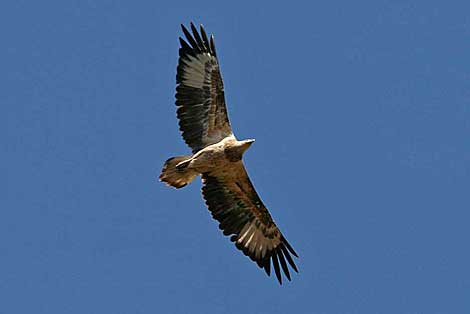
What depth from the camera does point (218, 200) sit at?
17891mm

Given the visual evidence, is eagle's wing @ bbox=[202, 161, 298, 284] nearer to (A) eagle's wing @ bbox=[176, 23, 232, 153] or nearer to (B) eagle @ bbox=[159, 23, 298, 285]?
(B) eagle @ bbox=[159, 23, 298, 285]

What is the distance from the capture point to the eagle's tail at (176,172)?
56.1ft

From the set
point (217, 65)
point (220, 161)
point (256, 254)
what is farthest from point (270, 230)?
point (217, 65)

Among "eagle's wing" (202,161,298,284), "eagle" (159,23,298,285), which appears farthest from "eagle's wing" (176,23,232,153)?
"eagle's wing" (202,161,298,284)

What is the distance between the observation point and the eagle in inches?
675

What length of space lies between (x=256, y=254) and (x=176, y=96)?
314cm

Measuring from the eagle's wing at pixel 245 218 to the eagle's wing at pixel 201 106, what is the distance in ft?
2.13

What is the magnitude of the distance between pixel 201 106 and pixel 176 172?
1.19 metres

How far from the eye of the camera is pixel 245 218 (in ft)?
59.6

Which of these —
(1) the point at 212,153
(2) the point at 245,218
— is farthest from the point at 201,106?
(2) the point at 245,218

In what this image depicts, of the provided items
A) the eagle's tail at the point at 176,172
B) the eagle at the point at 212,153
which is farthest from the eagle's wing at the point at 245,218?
the eagle's tail at the point at 176,172

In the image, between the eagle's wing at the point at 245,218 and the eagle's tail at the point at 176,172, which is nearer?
the eagle's tail at the point at 176,172

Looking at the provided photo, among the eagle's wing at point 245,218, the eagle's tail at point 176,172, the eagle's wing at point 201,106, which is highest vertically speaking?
the eagle's wing at point 201,106

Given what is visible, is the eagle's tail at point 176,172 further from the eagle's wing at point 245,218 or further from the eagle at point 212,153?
the eagle's wing at point 245,218
